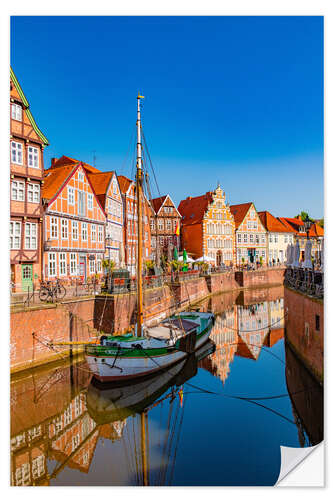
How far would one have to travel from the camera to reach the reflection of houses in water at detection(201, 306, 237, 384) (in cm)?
1253

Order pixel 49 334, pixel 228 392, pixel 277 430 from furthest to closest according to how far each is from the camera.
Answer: pixel 49 334 < pixel 228 392 < pixel 277 430

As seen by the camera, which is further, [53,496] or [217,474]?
[217,474]

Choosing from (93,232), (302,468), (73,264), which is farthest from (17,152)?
(302,468)

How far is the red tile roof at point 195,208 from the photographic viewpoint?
125 feet

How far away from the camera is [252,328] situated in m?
19.7

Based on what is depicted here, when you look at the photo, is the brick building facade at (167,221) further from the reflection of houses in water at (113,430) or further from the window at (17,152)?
the reflection of houses in water at (113,430)

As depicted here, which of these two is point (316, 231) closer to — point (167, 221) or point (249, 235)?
point (249, 235)

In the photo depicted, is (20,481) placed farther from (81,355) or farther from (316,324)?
(316,324)

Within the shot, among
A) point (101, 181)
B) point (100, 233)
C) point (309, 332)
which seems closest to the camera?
point (309, 332)

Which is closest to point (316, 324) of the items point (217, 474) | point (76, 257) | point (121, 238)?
point (217, 474)

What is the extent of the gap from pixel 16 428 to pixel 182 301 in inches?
640

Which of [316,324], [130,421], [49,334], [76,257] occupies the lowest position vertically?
[130,421]

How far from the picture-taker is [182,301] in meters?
23.4

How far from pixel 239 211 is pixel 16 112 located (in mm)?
34366
